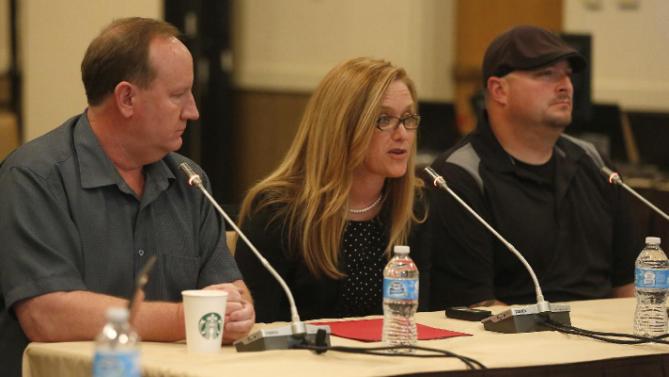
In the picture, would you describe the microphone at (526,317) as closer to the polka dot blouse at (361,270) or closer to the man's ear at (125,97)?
the polka dot blouse at (361,270)

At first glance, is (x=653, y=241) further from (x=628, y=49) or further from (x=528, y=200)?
(x=628, y=49)

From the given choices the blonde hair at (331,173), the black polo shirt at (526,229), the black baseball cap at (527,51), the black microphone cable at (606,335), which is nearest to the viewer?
the black microphone cable at (606,335)

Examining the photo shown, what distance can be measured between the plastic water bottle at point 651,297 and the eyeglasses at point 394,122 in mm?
703

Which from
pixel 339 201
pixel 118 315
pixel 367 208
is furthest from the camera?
pixel 367 208

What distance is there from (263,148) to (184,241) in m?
5.65

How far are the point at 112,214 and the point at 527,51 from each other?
1677mm

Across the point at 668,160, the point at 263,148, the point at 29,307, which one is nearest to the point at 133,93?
the point at 29,307

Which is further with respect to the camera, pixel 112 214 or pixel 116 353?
pixel 112 214

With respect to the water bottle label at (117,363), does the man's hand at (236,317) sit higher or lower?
lower

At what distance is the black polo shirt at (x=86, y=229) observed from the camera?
2.63 m

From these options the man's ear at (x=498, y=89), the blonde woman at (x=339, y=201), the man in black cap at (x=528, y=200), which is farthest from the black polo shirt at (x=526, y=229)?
the blonde woman at (x=339, y=201)

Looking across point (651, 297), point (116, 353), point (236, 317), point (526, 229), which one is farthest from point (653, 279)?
point (116, 353)

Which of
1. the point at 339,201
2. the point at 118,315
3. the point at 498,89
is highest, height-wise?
the point at 498,89

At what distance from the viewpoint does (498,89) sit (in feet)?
13.4
